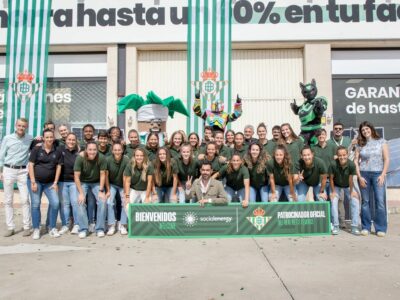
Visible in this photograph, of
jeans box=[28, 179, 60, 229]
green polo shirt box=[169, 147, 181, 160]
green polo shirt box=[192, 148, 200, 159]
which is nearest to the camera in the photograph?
jeans box=[28, 179, 60, 229]

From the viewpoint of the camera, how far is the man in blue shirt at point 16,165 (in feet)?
19.2

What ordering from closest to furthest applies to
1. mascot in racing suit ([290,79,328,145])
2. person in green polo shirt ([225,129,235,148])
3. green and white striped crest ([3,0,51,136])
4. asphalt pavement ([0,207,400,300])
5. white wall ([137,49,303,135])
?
asphalt pavement ([0,207,400,300]), person in green polo shirt ([225,129,235,148]), mascot in racing suit ([290,79,328,145]), green and white striped crest ([3,0,51,136]), white wall ([137,49,303,135])

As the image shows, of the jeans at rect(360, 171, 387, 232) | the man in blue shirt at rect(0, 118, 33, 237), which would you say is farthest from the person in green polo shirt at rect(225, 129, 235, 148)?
the man in blue shirt at rect(0, 118, 33, 237)

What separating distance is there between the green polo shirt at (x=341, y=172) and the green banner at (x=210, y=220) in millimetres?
888

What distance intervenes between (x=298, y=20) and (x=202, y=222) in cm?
695

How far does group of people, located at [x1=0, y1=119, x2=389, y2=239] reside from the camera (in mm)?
5699

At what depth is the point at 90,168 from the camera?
18.7ft

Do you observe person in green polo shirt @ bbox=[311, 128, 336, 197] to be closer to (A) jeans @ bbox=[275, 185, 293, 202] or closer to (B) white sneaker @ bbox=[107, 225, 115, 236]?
(A) jeans @ bbox=[275, 185, 293, 202]

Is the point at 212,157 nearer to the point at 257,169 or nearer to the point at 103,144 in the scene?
the point at 257,169

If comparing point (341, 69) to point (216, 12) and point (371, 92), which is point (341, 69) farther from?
point (216, 12)

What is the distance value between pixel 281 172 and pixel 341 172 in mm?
980

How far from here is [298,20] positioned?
9906 mm

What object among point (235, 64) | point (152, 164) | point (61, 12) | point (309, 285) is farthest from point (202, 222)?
point (61, 12)

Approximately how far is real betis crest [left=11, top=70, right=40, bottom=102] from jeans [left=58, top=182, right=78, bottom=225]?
16.6 feet
